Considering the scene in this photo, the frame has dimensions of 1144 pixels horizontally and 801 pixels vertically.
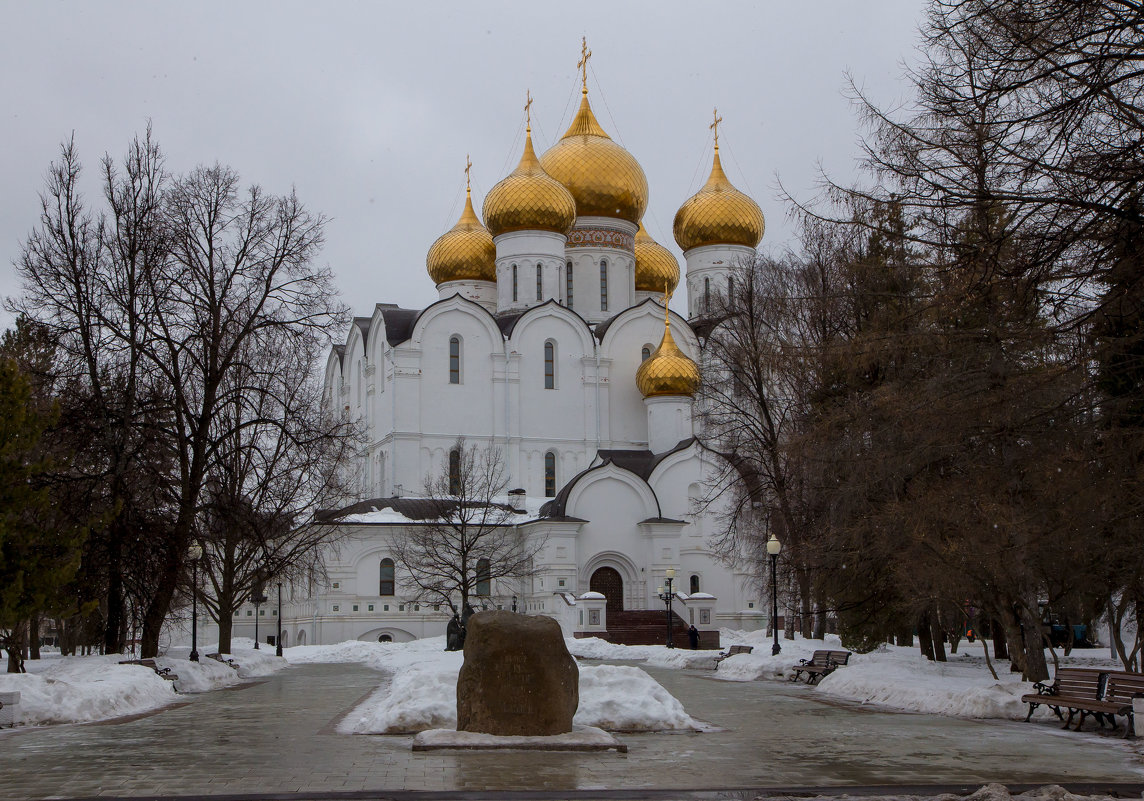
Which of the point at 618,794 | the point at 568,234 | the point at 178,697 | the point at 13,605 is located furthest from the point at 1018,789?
the point at 568,234

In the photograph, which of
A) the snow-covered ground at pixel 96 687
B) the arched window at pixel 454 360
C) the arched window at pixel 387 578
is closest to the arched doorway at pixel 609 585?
the arched window at pixel 387 578

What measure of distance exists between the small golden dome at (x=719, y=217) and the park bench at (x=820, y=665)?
29.0 meters

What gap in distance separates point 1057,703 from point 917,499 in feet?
11.3

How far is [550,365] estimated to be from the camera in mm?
45000

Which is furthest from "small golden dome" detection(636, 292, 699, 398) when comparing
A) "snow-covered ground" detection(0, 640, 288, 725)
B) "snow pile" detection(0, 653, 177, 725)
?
"snow pile" detection(0, 653, 177, 725)

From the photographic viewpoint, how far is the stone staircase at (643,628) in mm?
38031

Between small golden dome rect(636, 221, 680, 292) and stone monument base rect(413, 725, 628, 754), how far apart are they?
41714mm

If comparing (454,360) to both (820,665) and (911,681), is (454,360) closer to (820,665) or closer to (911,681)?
(820,665)

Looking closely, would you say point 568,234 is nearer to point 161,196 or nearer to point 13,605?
point 161,196

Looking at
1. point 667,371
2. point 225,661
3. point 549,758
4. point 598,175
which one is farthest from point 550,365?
point 549,758

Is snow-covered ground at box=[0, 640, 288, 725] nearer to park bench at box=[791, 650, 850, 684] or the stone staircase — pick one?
park bench at box=[791, 650, 850, 684]

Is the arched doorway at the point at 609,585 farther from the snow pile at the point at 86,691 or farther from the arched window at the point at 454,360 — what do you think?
the snow pile at the point at 86,691

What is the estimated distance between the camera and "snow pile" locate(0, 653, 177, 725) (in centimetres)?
1288

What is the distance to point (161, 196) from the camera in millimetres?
20625
